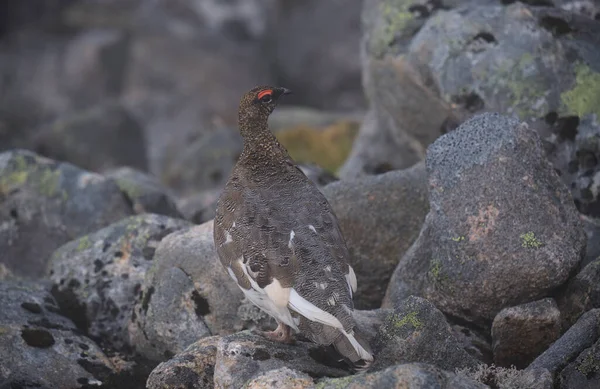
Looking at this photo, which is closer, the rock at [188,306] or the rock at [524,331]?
the rock at [524,331]

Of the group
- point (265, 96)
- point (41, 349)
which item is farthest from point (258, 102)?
point (41, 349)

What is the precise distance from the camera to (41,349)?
937 centimetres

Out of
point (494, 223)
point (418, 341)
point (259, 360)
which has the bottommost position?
point (418, 341)

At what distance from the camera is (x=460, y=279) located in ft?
29.7

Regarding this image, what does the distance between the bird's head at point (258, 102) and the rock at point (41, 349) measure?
10.4 feet

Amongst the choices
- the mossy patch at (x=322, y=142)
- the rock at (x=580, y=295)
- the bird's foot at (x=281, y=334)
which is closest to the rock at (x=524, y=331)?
the rock at (x=580, y=295)

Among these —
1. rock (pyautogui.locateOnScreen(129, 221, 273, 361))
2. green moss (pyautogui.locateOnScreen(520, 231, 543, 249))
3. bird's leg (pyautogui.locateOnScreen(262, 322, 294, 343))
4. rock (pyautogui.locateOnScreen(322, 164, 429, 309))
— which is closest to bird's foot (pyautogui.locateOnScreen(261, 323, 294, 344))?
bird's leg (pyautogui.locateOnScreen(262, 322, 294, 343))

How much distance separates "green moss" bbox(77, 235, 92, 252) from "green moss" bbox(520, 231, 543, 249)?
5.55 metres

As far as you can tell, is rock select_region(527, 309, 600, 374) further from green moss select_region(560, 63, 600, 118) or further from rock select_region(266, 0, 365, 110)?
rock select_region(266, 0, 365, 110)

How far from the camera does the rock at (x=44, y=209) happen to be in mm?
12586

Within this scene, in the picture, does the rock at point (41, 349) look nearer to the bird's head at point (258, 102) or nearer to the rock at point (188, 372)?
the rock at point (188, 372)

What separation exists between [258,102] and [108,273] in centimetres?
314

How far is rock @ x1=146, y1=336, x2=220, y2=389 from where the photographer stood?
26.7ft

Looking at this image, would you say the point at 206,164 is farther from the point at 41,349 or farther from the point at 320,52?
the point at 320,52
